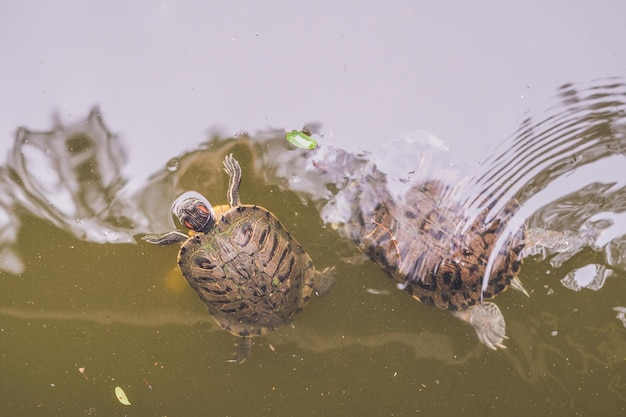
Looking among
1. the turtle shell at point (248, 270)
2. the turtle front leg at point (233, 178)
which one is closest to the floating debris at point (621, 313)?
the turtle shell at point (248, 270)

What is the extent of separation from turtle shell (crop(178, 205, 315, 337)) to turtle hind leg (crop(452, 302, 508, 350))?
110 cm

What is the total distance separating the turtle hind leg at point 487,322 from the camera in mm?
3549

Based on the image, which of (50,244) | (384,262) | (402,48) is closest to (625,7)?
(402,48)

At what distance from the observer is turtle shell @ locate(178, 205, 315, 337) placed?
3254mm

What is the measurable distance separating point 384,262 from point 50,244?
2.33m

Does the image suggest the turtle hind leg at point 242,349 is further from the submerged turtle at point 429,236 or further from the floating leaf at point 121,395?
the submerged turtle at point 429,236

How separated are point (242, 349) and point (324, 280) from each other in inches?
29.5

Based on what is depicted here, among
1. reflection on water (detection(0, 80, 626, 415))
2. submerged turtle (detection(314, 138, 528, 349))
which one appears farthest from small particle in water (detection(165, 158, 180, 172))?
submerged turtle (detection(314, 138, 528, 349))

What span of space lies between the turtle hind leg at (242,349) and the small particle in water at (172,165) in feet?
4.11

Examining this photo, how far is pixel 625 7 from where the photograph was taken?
359cm

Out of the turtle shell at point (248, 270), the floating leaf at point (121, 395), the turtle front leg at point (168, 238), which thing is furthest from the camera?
the floating leaf at point (121, 395)

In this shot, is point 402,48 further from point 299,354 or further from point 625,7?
point 299,354

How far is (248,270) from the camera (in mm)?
3236

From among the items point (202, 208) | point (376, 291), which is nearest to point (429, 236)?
point (376, 291)
